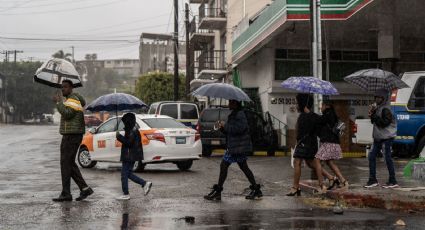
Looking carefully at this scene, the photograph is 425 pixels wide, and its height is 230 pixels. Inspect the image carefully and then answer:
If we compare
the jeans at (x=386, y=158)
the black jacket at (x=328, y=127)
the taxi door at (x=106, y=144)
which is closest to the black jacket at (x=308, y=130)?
the black jacket at (x=328, y=127)

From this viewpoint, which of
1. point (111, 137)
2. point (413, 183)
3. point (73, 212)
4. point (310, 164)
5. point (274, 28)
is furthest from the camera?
point (274, 28)

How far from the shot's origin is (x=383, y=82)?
40.3 feet

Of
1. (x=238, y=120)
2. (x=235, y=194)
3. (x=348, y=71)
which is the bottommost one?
(x=235, y=194)

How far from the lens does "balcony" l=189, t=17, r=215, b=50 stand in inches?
1785

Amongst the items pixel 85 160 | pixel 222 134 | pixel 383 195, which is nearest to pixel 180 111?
pixel 222 134

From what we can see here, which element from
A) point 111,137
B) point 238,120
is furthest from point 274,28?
point 238,120

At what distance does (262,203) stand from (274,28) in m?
12.1

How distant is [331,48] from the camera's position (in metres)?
26.8

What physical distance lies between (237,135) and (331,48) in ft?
54.4

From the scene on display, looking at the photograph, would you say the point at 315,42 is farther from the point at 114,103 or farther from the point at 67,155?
the point at 67,155

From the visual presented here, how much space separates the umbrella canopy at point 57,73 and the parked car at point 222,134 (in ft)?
35.5

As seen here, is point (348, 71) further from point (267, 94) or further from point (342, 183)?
point (342, 183)

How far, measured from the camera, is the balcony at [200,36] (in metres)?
45.3

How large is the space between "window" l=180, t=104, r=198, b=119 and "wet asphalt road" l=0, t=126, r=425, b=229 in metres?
10.1
